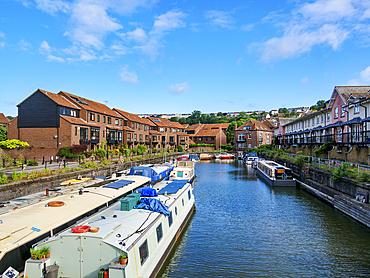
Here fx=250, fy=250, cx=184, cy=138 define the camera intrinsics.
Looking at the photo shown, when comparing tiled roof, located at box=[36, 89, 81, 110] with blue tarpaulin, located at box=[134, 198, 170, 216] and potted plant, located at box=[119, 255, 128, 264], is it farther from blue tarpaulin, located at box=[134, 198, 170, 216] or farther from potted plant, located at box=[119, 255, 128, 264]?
potted plant, located at box=[119, 255, 128, 264]

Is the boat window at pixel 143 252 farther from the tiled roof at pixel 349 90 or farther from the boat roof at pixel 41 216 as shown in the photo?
the tiled roof at pixel 349 90

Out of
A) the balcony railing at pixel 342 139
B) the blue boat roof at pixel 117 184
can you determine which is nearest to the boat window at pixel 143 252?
the blue boat roof at pixel 117 184

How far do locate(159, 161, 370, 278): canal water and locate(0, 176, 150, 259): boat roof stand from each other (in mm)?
5099

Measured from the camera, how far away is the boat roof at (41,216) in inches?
345

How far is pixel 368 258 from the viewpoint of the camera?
12.7m

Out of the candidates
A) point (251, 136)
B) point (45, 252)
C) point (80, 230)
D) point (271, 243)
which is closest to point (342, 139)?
point (271, 243)

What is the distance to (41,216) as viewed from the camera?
1058 centimetres

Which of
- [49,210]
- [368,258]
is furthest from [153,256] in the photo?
[368,258]

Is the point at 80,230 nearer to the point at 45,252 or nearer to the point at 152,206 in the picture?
the point at 45,252

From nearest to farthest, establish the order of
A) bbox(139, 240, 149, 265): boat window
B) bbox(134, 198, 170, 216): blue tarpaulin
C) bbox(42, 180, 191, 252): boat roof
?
bbox(42, 180, 191, 252): boat roof
bbox(139, 240, 149, 265): boat window
bbox(134, 198, 170, 216): blue tarpaulin

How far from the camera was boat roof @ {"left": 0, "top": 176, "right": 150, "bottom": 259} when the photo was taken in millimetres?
8755

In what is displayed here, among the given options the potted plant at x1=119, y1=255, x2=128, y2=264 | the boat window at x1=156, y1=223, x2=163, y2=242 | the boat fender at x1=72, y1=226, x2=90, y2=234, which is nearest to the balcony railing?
the boat window at x1=156, y1=223, x2=163, y2=242

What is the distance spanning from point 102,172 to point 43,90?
21.3 meters

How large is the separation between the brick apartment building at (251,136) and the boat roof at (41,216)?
251 ft
